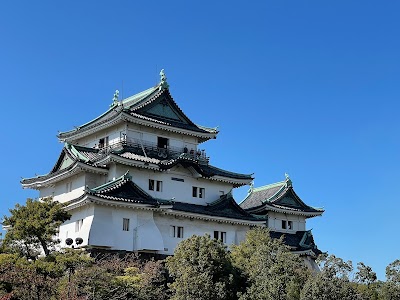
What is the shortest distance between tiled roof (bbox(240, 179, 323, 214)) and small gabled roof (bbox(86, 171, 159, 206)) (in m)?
14.2

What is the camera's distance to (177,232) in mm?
38625

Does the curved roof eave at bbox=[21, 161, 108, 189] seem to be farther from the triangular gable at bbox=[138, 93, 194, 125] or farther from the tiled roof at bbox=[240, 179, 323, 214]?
the tiled roof at bbox=[240, 179, 323, 214]

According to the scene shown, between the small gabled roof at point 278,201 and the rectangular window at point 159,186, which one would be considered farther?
the small gabled roof at point 278,201

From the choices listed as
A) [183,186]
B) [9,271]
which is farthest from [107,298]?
[183,186]

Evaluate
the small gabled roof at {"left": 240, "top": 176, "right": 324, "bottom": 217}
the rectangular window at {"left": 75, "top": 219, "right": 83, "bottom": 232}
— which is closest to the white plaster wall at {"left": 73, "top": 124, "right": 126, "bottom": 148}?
the rectangular window at {"left": 75, "top": 219, "right": 83, "bottom": 232}

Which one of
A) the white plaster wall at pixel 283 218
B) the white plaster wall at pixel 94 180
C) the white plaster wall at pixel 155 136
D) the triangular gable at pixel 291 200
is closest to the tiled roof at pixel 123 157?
the white plaster wall at pixel 94 180

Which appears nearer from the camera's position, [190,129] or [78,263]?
[78,263]

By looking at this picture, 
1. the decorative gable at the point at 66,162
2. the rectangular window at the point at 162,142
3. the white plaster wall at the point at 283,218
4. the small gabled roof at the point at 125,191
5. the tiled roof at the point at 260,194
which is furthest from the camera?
the tiled roof at the point at 260,194

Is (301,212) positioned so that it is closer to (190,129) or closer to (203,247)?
(190,129)

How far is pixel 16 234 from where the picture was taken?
92.2 feet

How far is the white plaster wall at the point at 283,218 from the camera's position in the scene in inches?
1893

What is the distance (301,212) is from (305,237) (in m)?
2.38

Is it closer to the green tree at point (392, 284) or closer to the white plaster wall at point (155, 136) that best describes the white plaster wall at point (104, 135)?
the white plaster wall at point (155, 136)

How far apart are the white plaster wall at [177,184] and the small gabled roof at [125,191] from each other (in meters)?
2.14
